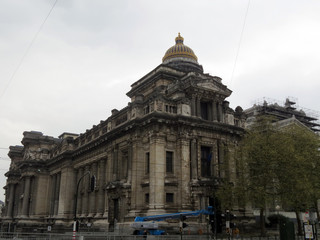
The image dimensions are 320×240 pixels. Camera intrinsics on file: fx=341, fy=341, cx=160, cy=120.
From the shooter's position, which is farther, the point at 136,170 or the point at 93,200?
the point at 93,200

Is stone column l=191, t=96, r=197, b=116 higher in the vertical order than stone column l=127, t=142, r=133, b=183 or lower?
higher

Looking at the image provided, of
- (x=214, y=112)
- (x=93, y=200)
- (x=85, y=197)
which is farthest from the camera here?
(x=85, y=197)

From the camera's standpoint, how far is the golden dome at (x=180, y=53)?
2325 inches

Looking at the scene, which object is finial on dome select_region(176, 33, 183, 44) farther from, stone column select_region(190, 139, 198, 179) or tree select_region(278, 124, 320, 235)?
tree select_region(278, 124, 320, 235)

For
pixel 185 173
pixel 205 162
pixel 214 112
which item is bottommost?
pixel 185 173

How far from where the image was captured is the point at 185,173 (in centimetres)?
4128

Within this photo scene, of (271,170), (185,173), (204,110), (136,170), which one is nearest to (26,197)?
(136,170)

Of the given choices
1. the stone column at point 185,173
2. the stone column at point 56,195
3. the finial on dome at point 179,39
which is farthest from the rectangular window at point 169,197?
the stone column at point 56,195

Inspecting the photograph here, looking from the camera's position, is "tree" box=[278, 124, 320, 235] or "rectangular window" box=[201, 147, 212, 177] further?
"rectangular window" box=[201, 147, 212, 177]

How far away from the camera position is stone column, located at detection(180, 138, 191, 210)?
1592 inches

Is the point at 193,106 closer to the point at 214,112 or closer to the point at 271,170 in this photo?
the point at 214,112

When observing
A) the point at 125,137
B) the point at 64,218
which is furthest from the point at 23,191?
the point at 125,137

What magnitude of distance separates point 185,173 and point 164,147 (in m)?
4.04

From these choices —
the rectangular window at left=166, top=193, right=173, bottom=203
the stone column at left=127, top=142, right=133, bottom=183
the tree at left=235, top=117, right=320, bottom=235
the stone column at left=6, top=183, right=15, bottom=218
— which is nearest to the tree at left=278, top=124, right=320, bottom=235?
the tree at left=235, top=117, right=320, bottom=235
